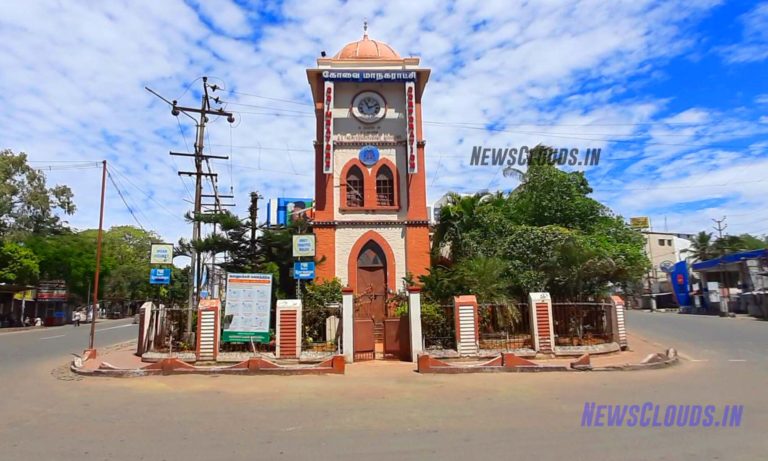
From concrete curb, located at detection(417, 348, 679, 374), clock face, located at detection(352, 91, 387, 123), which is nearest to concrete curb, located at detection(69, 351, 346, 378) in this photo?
concrete curb, located at detection(417, 348, 679, 374)

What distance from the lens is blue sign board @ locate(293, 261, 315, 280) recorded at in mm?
16359

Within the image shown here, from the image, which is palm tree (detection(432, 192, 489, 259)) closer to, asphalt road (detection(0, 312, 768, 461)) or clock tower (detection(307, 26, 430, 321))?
clock tower (detection(307, 26, 430, 321))

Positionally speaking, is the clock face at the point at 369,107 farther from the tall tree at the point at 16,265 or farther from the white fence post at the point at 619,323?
the tall tree at the point at 16,265

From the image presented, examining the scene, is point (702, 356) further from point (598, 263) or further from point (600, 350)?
point (598, 263)

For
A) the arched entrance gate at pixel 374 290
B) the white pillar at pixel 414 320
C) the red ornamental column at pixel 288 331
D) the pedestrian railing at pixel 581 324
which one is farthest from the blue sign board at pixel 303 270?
the pedestrian railing at pixel 581 324

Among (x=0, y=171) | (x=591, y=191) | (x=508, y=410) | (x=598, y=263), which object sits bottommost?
(x=508, y=410)

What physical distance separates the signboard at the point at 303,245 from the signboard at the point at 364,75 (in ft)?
23.6

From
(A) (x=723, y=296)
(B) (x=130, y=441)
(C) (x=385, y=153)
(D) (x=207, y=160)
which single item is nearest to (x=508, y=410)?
(B) (x=130, y=441)

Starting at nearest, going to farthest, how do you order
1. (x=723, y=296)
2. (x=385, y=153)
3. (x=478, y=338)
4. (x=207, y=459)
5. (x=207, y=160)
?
1. (x=207, y=459)
2. (x=478, y=338)
3. (x=385, y=153)
4. (x=207, y=160)
5. (x=723, y=296)

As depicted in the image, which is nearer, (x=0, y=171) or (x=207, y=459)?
(x=207, y=459)

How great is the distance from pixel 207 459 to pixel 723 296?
34109 millimetres

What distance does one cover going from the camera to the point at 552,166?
2720 centimetres

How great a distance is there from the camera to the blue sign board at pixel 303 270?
16359mm

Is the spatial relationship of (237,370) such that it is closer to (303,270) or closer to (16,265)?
(303,270)
